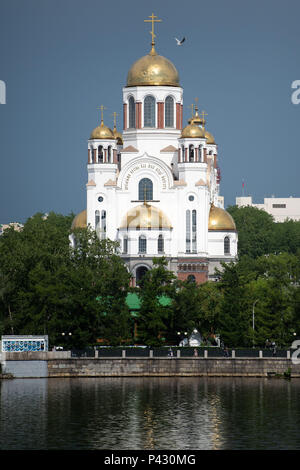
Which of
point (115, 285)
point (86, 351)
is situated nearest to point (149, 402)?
point (86, 351)

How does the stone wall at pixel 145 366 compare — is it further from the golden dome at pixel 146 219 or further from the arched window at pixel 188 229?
the arched window at pixel 188 229

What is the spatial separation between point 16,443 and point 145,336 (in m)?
26.9

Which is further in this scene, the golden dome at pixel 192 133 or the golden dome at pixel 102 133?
the golden dome at pixel 102 133

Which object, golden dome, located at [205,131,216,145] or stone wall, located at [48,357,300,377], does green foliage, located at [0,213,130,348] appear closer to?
stone wall, located at [48,357,300,377]

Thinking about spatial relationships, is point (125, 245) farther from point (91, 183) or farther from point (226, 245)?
point (226, 245)

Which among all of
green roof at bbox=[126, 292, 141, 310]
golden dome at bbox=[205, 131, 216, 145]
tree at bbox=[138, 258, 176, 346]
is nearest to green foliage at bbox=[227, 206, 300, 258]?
golden dome at bbox=[205, 131, 216, 145]

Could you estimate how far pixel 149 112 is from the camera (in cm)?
10856

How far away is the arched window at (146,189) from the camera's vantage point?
10744 centimetres

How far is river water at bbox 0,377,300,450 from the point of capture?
57.5 meters

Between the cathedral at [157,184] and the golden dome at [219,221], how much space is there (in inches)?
2.9

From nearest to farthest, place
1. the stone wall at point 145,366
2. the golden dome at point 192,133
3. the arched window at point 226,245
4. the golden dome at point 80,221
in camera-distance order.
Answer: the stone wall at point 145,366 → the golden dome at point 192,133 → the arched window at point 226,245 → the golden dome at point 80,221

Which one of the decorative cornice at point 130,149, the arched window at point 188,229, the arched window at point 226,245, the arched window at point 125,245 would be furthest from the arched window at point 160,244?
the decorative cornice at point 130,149

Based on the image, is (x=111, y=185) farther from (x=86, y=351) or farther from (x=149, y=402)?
(x=149, y=402)

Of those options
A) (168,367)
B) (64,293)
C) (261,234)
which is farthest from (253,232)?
(168,367)
